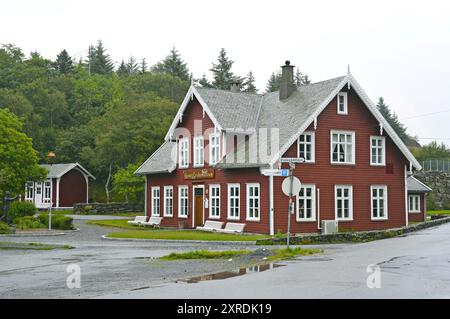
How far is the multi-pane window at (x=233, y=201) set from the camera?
34.8 meters

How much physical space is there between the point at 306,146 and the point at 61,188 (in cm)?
4270

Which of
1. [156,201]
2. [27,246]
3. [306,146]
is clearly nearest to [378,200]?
[306,146]

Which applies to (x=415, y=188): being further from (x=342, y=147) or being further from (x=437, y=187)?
(x=437, y=187)

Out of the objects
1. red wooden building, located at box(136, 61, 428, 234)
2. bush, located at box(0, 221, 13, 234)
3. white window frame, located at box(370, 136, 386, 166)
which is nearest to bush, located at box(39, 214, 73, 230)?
bush, located at box(0, 221, 13, 234)

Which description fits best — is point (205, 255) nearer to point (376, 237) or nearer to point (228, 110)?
point (376, 237)

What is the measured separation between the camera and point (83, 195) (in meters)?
72.4

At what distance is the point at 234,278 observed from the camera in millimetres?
14344

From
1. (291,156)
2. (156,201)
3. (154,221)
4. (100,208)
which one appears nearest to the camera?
(291,156)

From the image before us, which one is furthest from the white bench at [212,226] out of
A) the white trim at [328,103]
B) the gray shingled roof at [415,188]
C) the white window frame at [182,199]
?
the gray shingled roof at [415,188]

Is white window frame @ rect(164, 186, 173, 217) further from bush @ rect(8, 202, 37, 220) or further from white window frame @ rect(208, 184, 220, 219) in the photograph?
bush @ rect(8, 202, 37, 220)

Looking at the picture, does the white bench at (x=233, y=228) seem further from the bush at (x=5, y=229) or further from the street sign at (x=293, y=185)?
the street sign at (x=293, y=185)

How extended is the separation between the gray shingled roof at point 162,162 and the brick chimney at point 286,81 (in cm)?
816

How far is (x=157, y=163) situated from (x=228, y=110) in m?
8.92
